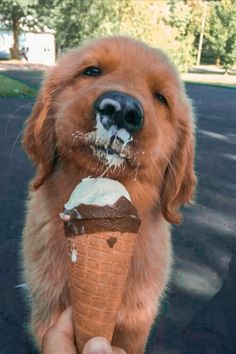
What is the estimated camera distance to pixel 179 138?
251 cm

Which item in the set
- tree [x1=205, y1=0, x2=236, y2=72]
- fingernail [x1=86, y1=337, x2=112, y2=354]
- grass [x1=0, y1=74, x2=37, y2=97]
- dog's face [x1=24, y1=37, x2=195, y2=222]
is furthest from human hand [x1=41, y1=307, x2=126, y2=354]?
tree [x1=205, y1=0, x2=236, y2=72]

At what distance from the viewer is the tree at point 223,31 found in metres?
39.2

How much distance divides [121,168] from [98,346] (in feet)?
2.43

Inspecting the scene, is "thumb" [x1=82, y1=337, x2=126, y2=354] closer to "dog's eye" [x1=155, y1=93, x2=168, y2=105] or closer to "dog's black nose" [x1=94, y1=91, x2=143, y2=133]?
"dog's black nose" [x1=94, y1=91, x2=143, y2=133]

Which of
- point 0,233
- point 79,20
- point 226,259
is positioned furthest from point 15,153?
point 79,20

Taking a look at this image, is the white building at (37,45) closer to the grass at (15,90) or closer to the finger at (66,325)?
the grass at (15,90)

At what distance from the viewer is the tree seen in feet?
129

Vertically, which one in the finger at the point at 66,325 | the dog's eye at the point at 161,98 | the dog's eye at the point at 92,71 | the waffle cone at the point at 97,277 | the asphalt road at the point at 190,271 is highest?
the dog's eye at the point at 92,71

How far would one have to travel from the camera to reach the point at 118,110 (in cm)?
165

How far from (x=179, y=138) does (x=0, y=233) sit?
2852mm

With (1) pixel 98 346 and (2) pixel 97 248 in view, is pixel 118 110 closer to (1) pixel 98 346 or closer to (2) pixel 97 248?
(2) pixel 97 248

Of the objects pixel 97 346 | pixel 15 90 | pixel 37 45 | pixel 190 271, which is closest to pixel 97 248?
pixel 97 346

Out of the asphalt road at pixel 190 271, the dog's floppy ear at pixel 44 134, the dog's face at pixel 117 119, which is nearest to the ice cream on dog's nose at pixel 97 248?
the dog's face at pixel 117 119

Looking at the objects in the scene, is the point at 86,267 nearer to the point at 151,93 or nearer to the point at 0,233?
the point at 151,93
